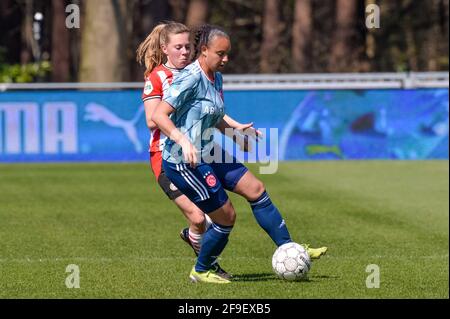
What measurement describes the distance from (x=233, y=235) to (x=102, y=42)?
17408 mm

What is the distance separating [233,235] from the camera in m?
13.1

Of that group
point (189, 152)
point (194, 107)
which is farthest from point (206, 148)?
Result: point (189, 152)

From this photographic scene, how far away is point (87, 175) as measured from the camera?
22016 mm

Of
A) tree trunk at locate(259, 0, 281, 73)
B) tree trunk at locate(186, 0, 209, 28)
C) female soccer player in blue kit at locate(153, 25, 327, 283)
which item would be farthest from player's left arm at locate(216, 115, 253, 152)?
tree trunk at locate(186, 0, 209, 28)

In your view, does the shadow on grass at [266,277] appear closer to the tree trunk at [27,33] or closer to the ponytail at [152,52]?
the ponytail at [152,52]

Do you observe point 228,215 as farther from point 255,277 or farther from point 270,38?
point 270,38

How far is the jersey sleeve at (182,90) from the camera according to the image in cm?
840

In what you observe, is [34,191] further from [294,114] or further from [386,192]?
[294,114]

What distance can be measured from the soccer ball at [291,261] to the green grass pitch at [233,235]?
Result: 0.10 metres

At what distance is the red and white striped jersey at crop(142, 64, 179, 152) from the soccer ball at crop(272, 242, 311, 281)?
4.57 ft

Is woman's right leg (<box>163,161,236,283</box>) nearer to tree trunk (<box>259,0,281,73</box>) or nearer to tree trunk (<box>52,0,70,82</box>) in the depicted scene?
tree trunk (<box>259,0,281,73</box>)

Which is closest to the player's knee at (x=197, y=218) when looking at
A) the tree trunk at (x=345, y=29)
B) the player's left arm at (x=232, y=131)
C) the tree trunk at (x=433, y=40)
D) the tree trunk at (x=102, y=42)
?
the player's left arm at (x=232, y=131)

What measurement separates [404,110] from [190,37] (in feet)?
53.2

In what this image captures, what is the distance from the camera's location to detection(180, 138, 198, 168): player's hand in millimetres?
7977
